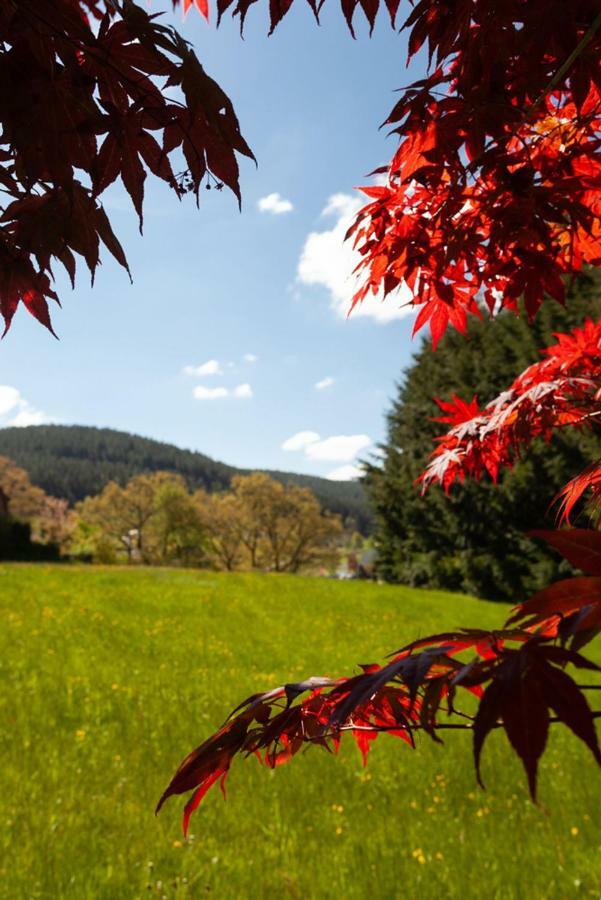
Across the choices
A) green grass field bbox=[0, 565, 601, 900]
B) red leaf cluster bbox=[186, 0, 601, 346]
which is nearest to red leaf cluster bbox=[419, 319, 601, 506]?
red leaf cluster bbox=[186, 0, 601, 346]

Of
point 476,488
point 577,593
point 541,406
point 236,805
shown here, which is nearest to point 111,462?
point 476,488

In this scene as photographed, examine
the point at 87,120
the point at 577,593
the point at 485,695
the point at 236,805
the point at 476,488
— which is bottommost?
the point at 236,805

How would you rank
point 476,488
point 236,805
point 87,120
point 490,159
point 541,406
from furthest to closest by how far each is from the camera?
point 476,488 < point 236,805 < point 541,406 < point 490,159 < point 87,120

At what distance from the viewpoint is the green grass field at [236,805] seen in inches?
106

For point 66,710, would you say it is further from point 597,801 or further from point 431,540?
point 431,540

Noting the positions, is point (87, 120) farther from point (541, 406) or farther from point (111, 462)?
point (111, 462)

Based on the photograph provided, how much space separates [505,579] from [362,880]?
36.8 feet

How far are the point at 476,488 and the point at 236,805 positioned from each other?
10.7m

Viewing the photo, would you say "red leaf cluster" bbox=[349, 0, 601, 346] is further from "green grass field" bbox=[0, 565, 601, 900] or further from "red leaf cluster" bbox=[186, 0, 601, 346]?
"green grass field" bbox=[0, 565, 601, 900]

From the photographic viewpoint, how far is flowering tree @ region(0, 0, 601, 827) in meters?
0.81

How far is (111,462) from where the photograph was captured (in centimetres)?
12769

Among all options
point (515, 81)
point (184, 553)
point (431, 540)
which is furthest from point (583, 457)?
point (184, 553)

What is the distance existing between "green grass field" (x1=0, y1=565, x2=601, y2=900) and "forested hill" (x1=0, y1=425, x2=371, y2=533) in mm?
99717

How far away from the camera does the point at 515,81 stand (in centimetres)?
136
